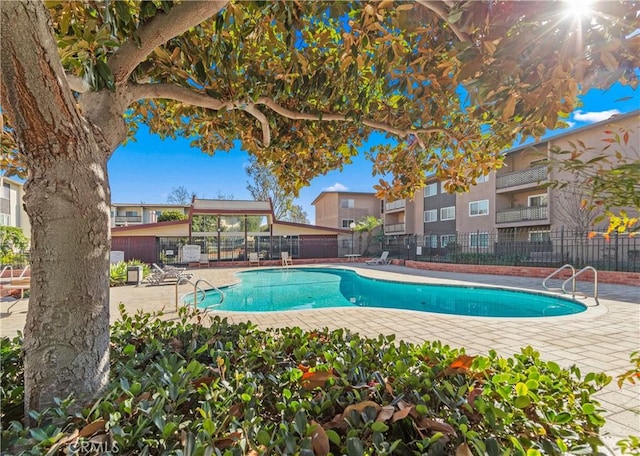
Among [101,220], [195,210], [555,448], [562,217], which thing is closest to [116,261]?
[195,210]

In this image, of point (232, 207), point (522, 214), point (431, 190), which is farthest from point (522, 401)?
point (431, 190)

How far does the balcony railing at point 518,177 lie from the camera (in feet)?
65.5

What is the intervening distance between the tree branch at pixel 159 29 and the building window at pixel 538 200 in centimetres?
2360

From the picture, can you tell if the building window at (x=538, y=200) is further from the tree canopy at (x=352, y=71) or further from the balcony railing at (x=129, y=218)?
the balcony railing at (x=129, y=218)

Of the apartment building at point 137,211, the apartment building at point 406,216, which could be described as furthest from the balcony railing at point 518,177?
the apartment building at point 137,211

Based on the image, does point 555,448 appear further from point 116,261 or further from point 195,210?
point 195,210

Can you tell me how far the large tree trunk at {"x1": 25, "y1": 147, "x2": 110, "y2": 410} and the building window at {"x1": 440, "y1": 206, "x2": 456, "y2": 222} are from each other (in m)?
28.1

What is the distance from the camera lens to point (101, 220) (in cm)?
186

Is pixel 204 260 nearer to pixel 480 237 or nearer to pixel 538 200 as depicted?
pixel 480 237

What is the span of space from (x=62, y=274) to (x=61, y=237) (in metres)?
0.21

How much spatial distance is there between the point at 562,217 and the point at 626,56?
2099 centimetres

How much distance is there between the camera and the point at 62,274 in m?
1.71

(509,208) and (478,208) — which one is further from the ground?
(478,208)

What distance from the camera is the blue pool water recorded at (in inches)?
341
